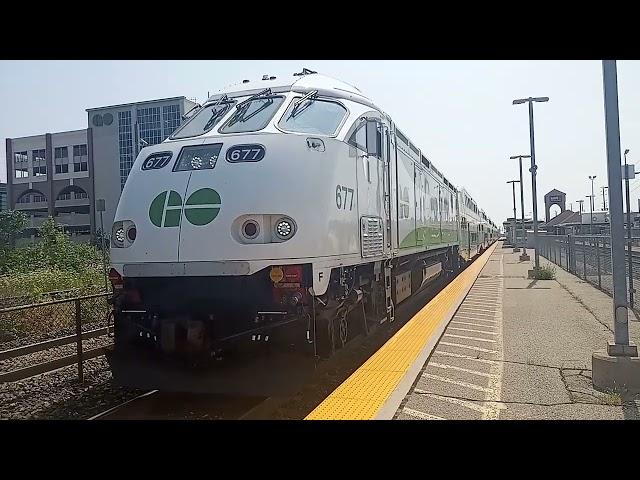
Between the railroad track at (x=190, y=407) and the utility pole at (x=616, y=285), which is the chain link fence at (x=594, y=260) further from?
the railroad track at (x=190, y=407)

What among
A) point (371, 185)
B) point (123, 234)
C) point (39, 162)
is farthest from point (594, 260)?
point (39, 162)

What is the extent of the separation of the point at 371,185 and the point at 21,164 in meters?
21.2

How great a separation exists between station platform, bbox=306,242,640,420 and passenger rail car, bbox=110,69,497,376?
85 cm

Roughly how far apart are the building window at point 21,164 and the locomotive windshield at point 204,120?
17.9 metres

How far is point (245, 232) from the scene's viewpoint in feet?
19.2

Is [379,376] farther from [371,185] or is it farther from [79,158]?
[79,158]

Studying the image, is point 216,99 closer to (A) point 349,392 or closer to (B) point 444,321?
(A) point 349,392

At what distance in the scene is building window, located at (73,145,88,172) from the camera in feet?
102

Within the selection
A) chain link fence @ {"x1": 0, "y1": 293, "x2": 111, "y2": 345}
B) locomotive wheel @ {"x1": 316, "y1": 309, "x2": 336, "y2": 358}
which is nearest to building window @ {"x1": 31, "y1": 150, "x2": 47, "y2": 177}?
chain link fence @ {"x1": 0, "y1": 293, "x2": 111, "y2": 345}

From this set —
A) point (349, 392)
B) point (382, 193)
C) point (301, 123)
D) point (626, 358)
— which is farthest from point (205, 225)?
point (626, 358)

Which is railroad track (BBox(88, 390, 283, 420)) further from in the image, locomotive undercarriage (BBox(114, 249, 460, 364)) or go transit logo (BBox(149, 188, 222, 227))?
go transit logo (BBox(149, 188, 222, 227))

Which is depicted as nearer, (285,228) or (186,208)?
(285,228)
